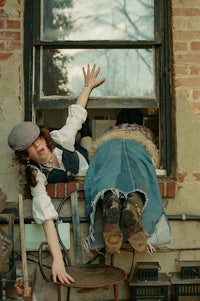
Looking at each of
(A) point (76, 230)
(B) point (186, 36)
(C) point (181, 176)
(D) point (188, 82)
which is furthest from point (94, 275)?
(B) point (186, 36)

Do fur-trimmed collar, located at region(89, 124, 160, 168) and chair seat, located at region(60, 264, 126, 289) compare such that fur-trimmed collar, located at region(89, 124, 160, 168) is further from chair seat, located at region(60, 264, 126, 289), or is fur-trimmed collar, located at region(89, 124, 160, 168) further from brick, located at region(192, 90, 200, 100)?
chair seat, located at region(60, 264, 126, 289)

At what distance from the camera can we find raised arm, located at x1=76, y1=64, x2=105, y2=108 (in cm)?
409

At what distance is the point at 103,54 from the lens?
13.9 ft

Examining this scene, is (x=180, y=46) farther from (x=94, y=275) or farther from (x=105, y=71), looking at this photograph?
(x=94, y=275)

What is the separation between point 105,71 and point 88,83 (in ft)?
0.63

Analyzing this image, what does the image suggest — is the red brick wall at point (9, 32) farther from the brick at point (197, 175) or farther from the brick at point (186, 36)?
the brick at point (197, 175)

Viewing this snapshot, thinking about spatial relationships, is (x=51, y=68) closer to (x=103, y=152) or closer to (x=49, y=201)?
(x=103, y=152)

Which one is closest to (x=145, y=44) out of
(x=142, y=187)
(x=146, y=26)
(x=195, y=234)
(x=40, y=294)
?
(x=146, y=26)

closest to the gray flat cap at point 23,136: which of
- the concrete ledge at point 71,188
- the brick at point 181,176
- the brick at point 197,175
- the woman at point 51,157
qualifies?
the woman at point 51,157

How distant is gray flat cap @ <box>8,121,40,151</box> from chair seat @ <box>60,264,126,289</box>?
0.86 metres

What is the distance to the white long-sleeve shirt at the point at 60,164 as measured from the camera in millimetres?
3736

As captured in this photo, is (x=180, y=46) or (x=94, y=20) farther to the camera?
(x=94, y=20)

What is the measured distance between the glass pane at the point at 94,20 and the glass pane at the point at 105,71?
0.12 metres

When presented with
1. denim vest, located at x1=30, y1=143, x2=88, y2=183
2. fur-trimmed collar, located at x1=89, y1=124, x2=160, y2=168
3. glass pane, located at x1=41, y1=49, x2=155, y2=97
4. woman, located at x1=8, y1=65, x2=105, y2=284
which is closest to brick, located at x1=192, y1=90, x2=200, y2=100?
glass pane, located at x1=41, y1=49, x2=155, y2=97
